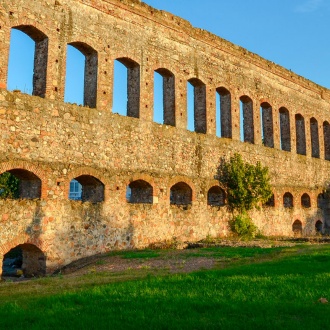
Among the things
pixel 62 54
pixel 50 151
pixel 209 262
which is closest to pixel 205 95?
pixel 62 54

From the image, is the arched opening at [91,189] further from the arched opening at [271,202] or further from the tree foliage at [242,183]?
the arched opening at [271,202]

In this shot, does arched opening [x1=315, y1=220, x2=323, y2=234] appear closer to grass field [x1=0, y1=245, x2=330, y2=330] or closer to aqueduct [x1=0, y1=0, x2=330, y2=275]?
aqueduct [x1=0, y1=0, x2=330, y2=275]

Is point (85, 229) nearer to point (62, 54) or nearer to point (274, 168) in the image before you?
point (62, 54)

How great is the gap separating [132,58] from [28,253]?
7473 millimetres

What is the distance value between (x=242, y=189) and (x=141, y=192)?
15.8 ft

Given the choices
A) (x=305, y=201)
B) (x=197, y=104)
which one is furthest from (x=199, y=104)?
(x=305, y=201)

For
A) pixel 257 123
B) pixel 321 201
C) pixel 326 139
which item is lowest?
pixel 321 201

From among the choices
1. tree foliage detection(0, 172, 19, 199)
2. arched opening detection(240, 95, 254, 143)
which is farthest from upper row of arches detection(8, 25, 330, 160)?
tree foliage detection(0, 172, 19, 199)

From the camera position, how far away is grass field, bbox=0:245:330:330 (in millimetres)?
4609

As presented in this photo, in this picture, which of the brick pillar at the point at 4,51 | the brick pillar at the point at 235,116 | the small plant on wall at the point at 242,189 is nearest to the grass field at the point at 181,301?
the brick pillar at the point at 4,51

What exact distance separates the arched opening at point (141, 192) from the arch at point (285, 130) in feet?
34.2

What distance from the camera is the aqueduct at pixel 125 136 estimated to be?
11469 millimetres

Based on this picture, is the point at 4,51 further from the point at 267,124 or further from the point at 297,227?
the point at 297,227

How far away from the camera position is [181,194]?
16.0 metres
